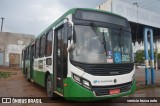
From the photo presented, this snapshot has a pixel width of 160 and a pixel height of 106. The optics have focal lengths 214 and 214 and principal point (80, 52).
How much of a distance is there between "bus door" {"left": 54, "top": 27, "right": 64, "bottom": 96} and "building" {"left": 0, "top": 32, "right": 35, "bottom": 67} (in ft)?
115

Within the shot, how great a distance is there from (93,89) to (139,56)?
250 feet

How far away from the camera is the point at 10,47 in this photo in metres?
41.0

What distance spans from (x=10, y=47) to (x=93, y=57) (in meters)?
37.5

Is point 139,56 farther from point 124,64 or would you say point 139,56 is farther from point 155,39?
point 124,64

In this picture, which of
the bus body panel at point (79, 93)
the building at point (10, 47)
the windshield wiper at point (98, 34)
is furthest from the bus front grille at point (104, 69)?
the building at point (10, 47)

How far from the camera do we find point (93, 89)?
231 inches

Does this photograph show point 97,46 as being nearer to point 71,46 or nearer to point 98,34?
point 98,34

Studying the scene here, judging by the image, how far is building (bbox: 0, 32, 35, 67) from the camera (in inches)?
1588

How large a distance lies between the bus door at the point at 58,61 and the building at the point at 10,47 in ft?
115

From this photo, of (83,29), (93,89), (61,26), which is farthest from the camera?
(61,26)

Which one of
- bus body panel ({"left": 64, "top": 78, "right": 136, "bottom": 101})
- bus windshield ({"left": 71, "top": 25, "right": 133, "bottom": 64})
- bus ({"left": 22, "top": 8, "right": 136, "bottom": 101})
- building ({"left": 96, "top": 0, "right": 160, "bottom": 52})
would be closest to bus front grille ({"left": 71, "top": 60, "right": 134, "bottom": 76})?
bus ({"left": 22, "top": 8, "right": 136, "bottom": 101})

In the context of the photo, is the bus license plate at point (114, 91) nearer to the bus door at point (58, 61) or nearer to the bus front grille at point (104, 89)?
the bus front grille at point (104, 89)

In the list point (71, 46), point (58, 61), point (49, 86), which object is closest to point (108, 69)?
point (71, 46)

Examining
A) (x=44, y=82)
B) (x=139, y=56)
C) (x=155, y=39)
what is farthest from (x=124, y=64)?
(x=139, y=56)
